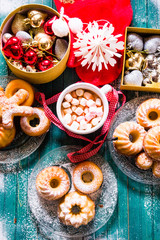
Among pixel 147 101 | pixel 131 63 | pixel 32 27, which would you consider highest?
pixel 32 27

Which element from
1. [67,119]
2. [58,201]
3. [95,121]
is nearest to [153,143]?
[95,121]

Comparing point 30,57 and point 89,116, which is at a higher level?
point 30,57

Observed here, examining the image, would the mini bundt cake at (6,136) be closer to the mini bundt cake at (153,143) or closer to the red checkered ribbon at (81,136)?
the red checkered ribbon at (81,136)

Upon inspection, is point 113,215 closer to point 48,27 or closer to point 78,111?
point 78,111

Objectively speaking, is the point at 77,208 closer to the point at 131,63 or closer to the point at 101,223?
the point at 101,223

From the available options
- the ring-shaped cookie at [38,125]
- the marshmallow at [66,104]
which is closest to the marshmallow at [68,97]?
the marshmallow at [66,104]

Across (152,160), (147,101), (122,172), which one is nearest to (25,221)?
(122,172)

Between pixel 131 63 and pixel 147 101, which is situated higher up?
pixel 131 63
